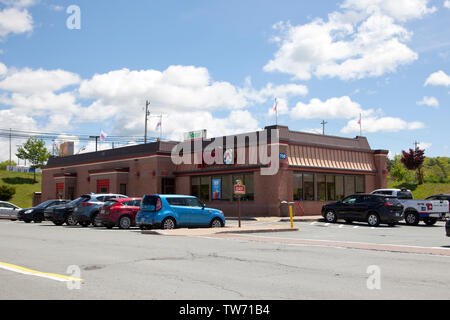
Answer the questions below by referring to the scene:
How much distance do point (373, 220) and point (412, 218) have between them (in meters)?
2.89

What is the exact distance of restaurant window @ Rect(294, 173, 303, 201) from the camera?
33.2 m

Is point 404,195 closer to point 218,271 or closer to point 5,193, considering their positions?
point 218,271

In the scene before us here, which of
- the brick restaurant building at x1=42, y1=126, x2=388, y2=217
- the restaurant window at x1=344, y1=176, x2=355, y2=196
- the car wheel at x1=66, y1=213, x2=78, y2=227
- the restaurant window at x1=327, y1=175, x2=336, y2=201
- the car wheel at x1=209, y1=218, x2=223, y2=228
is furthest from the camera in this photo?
the restaurant window at x1=344, y1=176, x2=355, y2=196

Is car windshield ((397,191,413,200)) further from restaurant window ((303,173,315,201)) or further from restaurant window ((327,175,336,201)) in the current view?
restaurant window ((327,175,336,201))

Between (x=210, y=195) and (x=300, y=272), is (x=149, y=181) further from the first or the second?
(x=300, y=272)

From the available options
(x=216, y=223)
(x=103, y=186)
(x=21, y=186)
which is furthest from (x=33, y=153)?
(x=216, y=223)

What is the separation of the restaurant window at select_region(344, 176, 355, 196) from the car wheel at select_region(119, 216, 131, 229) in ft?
64.3

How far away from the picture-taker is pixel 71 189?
4884 cm

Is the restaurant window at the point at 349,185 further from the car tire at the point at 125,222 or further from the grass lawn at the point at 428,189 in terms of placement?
the grass lawn at the point at 428,189

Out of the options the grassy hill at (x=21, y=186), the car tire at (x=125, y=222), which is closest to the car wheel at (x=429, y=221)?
the car tire at (x=125, y=222)

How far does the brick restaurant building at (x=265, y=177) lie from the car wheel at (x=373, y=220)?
7701mm

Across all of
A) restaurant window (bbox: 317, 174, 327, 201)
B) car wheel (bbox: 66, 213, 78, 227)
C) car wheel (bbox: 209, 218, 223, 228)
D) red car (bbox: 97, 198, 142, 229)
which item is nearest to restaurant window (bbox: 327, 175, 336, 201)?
restaurant window (bbox: 317, 174, 327, 201)

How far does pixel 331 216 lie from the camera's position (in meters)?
27.1
